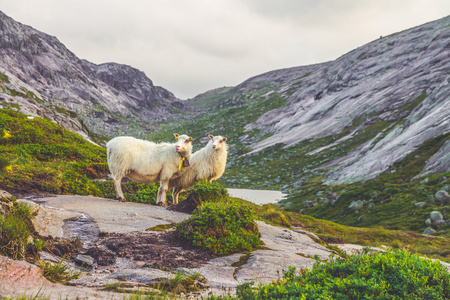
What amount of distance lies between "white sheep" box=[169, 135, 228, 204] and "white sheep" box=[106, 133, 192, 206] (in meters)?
0.65

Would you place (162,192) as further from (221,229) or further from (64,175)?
(221,229)

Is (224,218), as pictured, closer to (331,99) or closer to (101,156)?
(101,156)

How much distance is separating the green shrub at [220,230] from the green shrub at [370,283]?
3.49 metres

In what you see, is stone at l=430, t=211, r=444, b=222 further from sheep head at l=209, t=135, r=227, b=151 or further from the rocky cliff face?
sheep head at l=209, t=135, r=227, b=151

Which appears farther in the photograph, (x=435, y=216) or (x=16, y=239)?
(x=435, y=216)

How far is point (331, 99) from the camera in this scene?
353 ft

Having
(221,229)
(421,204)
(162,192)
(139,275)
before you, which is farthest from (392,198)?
(139,275)

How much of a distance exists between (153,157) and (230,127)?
5499 inches

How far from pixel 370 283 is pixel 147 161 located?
12.7 m

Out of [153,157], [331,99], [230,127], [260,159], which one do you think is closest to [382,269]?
[153,157]

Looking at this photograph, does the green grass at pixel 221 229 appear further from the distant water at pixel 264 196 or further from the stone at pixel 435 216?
the distant water at pixel 264 196

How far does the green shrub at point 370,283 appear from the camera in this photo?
15.3 ft

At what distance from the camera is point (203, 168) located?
1686 cm

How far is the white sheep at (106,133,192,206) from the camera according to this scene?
15601mm
